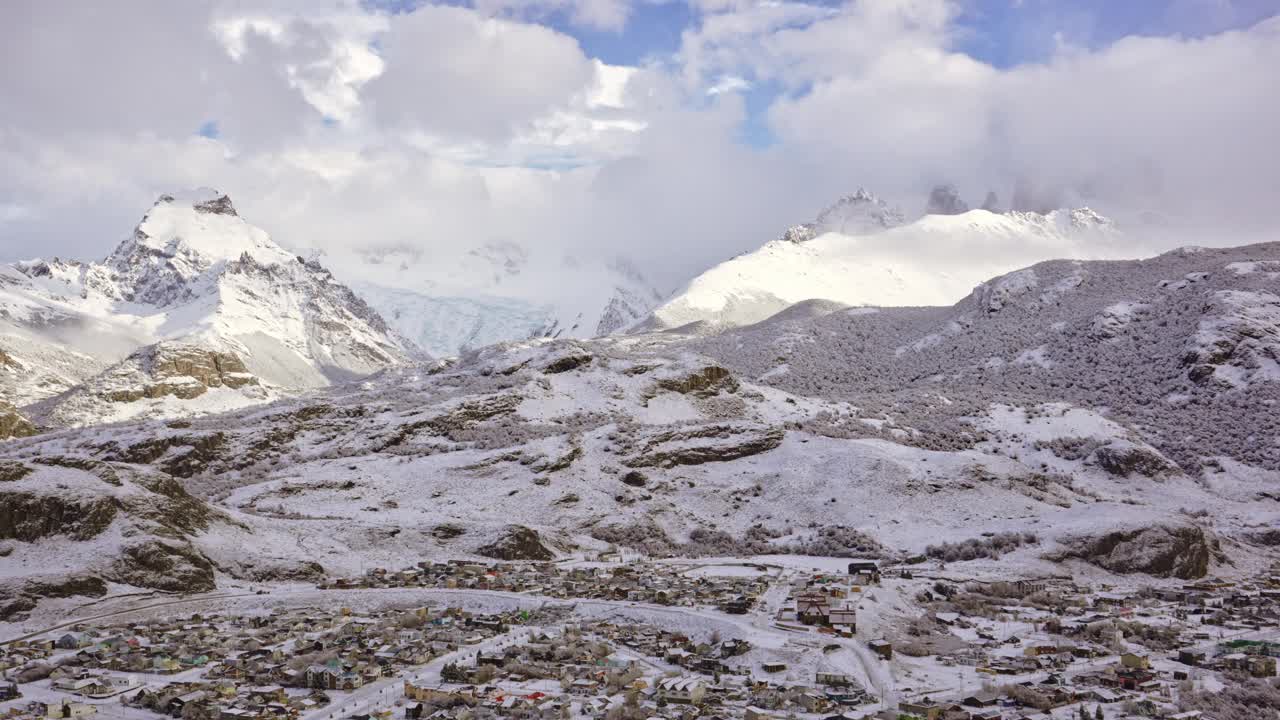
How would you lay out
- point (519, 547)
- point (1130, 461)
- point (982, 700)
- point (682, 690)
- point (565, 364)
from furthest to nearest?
point (565, 364) < point (1130, 461) < point (519, 547) < point (682, 690) < point (982, 700)

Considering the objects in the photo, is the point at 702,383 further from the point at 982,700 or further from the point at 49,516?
the point at 982,700

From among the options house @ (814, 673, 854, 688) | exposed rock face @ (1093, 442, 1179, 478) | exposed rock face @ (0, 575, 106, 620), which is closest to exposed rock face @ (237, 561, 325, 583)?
exposed rock face @ (0, 575, 106, 620)

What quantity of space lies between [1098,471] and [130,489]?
7905cm

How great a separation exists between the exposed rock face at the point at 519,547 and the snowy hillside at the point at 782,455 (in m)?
0.38

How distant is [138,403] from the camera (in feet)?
622

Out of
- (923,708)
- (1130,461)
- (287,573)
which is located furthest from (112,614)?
(1130,461)

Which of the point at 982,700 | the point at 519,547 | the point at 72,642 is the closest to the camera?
the point at 982,700

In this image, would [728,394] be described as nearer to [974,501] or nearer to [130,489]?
[974,501]

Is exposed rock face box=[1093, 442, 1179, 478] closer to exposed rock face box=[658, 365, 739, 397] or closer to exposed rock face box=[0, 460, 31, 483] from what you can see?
exposed rock face box=[658, 365, 739, 397]

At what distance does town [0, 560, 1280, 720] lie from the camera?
36.0 metres

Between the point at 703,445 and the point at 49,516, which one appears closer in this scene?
the point at 49,516

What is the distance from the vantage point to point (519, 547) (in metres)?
71.5

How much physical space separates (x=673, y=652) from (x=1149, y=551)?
3677cm

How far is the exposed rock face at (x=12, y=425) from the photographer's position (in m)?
139
